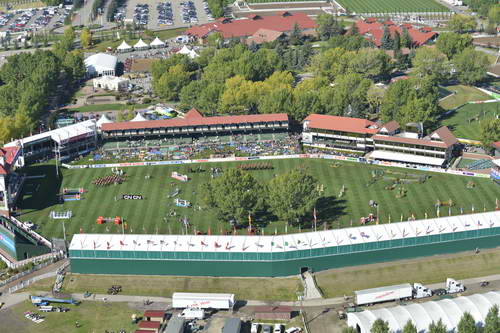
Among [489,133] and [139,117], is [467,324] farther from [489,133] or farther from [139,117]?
[139,117]

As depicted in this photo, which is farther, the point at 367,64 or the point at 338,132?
the point at 367,64

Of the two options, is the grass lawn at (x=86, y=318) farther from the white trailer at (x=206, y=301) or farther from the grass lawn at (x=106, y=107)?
the grass lawn at (x=106, y=107)

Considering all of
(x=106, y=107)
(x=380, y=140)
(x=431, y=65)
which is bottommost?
(x=106, y=107)

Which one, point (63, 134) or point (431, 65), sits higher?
point (431, 65)

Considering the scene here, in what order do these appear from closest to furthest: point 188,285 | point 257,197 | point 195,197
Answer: point 188,285 < point 257,197 < point 195,197

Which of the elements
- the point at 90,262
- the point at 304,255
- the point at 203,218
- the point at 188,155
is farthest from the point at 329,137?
the point at 90,262

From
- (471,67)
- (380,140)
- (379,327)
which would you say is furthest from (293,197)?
(471,67)

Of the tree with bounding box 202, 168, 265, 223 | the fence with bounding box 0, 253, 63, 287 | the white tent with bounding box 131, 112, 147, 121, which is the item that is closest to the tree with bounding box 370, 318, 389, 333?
the tree with bounding box 202, 168, 265, 223
